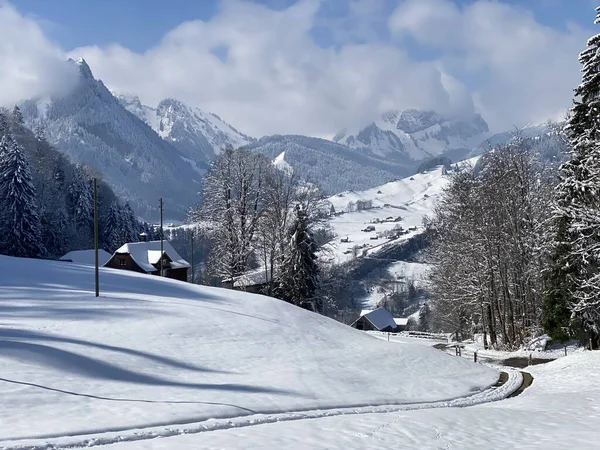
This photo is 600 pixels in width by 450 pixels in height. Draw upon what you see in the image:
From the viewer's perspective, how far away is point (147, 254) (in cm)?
5800

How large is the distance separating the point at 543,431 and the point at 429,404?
6.33 metres

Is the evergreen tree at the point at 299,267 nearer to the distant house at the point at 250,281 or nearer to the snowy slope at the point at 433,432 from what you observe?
the distant house at the point at 250,281

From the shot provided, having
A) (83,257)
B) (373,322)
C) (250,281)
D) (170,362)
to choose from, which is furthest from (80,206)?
(170,362)

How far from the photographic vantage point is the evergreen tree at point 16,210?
2382 inches

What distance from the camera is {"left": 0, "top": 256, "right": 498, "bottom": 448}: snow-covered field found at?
13188 millimetres

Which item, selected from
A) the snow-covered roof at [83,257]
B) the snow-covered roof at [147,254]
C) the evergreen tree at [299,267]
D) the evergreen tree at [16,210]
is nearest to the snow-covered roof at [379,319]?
the snow-covered roof at [147,254]

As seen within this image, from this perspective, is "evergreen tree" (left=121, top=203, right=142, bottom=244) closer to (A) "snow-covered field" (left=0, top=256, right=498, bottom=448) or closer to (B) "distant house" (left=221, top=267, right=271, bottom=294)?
(B) "distant house" (left=221, top=267, right=271, bottom=294)

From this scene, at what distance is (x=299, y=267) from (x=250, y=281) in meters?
4.16

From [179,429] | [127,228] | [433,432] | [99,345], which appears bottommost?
[433,432]

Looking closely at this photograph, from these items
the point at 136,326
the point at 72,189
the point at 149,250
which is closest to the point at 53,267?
the point at 136,326

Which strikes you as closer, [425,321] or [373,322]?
[373,322]

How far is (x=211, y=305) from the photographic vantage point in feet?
95.4

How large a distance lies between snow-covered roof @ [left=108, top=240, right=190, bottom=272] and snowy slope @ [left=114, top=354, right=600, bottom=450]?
44395 millimetres

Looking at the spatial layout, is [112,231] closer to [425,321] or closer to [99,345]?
[425,321]
